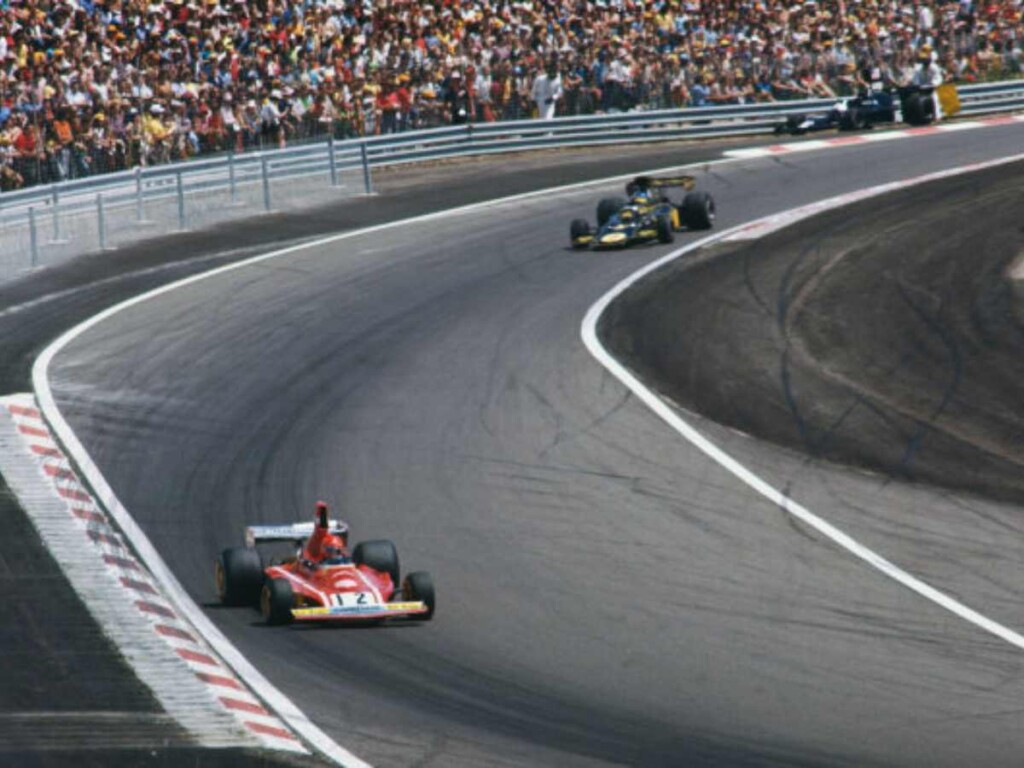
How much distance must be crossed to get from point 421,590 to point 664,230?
16476 millimetres

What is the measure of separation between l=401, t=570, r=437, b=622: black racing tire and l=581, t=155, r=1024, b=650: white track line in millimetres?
4145

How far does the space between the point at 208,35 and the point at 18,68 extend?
399cm

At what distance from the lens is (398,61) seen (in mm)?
38969

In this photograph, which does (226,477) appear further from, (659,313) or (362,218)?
(362,218)

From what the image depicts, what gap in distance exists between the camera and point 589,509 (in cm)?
1819

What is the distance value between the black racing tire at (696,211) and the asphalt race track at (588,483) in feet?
5.10

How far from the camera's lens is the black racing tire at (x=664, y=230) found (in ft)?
100

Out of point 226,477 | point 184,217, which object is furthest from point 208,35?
point 226,477

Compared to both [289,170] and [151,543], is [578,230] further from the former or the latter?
[151,543]

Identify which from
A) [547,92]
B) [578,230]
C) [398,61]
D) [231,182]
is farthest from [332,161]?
[578,230]

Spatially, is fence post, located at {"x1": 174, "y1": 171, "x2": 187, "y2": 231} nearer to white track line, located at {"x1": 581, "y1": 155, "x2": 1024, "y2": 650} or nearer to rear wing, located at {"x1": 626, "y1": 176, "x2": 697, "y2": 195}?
rear wing, located at {"x1": 626, "y1": 176, "x2": 697, "y2": 195}

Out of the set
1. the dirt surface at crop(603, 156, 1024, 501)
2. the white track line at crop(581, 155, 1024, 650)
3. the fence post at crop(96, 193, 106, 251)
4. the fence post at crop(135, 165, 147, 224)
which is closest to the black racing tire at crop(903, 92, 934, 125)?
the white track line at crop(581, 155, 1024, 650)

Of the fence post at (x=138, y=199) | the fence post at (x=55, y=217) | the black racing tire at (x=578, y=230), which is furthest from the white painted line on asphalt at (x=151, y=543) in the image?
the black racing tire at (x=578, y=230)

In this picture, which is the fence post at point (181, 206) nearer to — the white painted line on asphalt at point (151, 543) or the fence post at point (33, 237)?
the white painted line on asphalt at point (151, 543)
